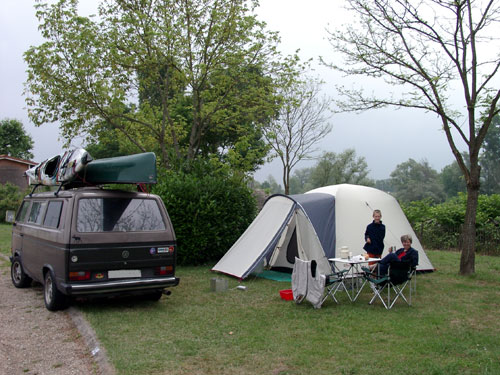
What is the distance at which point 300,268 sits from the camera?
737 centimetres

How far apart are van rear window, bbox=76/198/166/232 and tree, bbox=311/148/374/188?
106ft

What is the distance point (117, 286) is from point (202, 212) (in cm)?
503

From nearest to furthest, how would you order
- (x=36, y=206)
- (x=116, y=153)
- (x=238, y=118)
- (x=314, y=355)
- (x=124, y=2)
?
(x=314, y=355)
(x=36, y=206)
(x=124, y=2)
(x=238, y=118)
(x=116, y=153)

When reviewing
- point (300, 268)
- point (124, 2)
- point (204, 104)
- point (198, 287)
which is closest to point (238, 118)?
point (204, 104)

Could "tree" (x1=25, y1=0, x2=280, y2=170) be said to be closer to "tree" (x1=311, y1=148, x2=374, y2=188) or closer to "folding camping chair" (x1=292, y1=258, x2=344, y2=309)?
"folding camping chair" (x1=292, y1=258, x2=344, y2=309)

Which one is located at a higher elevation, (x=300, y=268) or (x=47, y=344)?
(x=300, y=268)

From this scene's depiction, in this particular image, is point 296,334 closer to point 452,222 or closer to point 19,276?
point 19,276

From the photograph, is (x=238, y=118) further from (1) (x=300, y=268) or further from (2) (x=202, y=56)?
(1) (x=300, y=268)

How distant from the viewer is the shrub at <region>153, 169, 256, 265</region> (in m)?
11.4

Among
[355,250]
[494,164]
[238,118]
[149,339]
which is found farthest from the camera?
[494,164]

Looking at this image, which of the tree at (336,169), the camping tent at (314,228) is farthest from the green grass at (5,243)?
the tree at (336,169)

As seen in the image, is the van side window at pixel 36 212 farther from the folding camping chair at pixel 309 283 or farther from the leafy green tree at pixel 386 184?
the leafy green tree at pixel 386 184

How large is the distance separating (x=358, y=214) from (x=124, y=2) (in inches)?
339

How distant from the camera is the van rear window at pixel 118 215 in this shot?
22.0ft
